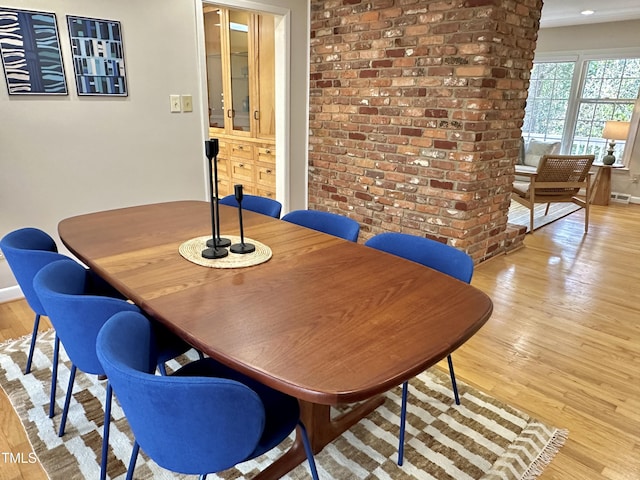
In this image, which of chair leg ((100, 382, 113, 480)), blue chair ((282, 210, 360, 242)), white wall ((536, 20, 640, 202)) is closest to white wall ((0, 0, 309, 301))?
blue chair ((282, 210, 360, 242))

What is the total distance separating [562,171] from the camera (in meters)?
4.20

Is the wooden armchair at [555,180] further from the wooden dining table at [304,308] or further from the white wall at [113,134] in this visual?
the wooden dining table at [304,308]

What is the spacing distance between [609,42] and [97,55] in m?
6.41

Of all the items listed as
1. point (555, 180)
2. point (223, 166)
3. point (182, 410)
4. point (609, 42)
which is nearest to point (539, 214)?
point (555, 180)

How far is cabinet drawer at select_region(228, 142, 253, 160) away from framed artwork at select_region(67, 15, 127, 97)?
71.7 inches

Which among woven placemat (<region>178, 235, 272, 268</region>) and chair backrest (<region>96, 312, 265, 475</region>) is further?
woven placemat (<region>178, 235, 272, 268</region>)

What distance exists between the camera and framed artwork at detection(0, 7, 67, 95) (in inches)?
93.1

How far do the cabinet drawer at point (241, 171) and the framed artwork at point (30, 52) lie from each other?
2204 mm

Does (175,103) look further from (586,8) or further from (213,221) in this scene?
(586,8)

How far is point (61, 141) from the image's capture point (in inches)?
105

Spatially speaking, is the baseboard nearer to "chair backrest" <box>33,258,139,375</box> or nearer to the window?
"chair backrest" <box>33,258,139,375</box>

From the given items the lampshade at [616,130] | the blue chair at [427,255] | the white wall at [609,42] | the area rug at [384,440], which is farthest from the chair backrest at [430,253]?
the white wall at [609,42]

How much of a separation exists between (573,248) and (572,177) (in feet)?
2.60

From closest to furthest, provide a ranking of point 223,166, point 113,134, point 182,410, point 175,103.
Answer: point 182,410
point 113,134
point 175,103
point 223,166
